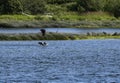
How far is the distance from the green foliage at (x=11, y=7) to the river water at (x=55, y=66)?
7216 cm

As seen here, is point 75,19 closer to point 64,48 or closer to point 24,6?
point 24,6

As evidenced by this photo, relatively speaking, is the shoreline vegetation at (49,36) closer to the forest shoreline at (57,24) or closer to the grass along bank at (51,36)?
the grass along bank at (51,36)

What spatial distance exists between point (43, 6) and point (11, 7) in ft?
43.2

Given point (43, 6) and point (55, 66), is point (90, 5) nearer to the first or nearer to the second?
point (43, 6)

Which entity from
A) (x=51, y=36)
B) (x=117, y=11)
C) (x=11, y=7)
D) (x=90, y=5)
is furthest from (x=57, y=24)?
(x=51, y=36)

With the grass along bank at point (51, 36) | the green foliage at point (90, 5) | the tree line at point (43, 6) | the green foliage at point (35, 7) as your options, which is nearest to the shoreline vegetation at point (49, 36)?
the grass along bank at point (51, 36)

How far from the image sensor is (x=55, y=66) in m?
43.2

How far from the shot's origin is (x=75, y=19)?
441ft

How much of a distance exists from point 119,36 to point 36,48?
24.0 metres

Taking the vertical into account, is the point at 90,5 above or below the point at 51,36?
below

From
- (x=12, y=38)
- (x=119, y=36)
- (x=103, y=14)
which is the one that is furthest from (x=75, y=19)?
(x=12, y=38)

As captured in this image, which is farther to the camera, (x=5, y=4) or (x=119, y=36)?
(x=5, y=4)

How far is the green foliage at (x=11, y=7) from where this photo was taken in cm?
13951

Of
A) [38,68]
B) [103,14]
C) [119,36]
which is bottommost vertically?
[103,14]
